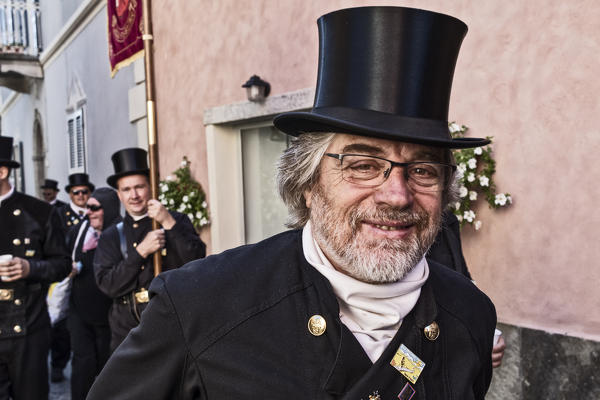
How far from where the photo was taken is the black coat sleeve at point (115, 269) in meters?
3.83

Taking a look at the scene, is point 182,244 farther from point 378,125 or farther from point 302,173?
point 378,125

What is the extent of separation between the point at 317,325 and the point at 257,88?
4827 mm

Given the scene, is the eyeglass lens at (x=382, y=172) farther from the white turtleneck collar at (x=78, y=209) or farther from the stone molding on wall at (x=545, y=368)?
the white turtleneck collar at (x=78, y=209)

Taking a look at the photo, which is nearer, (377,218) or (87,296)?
(377,218)

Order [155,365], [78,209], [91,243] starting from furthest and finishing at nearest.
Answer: [78,209] → [91,243] → [155,365]

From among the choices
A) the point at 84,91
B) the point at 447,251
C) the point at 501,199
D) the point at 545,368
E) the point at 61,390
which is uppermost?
the point at 84,91

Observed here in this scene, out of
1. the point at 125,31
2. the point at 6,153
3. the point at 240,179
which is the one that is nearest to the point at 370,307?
the point at 6,153

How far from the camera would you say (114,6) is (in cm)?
488

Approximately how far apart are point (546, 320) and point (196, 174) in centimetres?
473

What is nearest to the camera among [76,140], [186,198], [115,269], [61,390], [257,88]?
[115,269]

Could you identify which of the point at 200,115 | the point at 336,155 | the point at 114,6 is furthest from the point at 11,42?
the point at 336,155

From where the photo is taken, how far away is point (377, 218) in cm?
165

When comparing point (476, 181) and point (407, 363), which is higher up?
point (476, 181)

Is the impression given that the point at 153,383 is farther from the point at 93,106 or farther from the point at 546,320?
the point at 93,106
